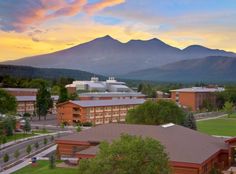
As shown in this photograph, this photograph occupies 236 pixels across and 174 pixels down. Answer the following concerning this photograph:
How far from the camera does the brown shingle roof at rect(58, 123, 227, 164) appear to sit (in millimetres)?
35188

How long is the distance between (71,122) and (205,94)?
242 feet

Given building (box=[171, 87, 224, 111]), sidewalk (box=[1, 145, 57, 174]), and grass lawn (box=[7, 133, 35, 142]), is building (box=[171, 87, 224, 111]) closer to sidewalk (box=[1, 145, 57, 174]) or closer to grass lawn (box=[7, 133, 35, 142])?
grass lawn (box=[7, 133, 35, 142])

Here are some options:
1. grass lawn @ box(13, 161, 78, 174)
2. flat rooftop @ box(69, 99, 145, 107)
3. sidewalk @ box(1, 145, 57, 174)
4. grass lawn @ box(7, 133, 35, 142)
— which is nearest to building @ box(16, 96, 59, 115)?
flat rooftop @ box(69, 99, 145, 107)

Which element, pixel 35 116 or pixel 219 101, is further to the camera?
pixel 219 101

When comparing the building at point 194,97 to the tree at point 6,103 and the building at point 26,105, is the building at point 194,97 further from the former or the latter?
the tree at point 6,103

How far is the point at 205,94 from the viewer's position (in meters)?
151

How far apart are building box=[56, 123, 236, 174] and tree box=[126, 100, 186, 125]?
14962 millimetres

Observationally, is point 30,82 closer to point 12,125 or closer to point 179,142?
point 12,125

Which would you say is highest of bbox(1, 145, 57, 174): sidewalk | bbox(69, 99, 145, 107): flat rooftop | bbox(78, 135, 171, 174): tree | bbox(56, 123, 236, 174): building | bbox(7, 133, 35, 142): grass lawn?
bbox(69, 99, 145, 107): flat rooftop

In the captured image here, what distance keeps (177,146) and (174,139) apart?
2064 mm

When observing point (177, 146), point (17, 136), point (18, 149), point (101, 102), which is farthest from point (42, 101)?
point (177, 146)

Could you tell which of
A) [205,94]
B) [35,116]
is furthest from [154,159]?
[205,94]

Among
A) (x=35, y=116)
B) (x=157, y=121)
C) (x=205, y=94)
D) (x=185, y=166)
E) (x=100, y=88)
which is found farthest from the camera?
(x=100, y=88)

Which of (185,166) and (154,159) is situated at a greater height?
(154,159)
